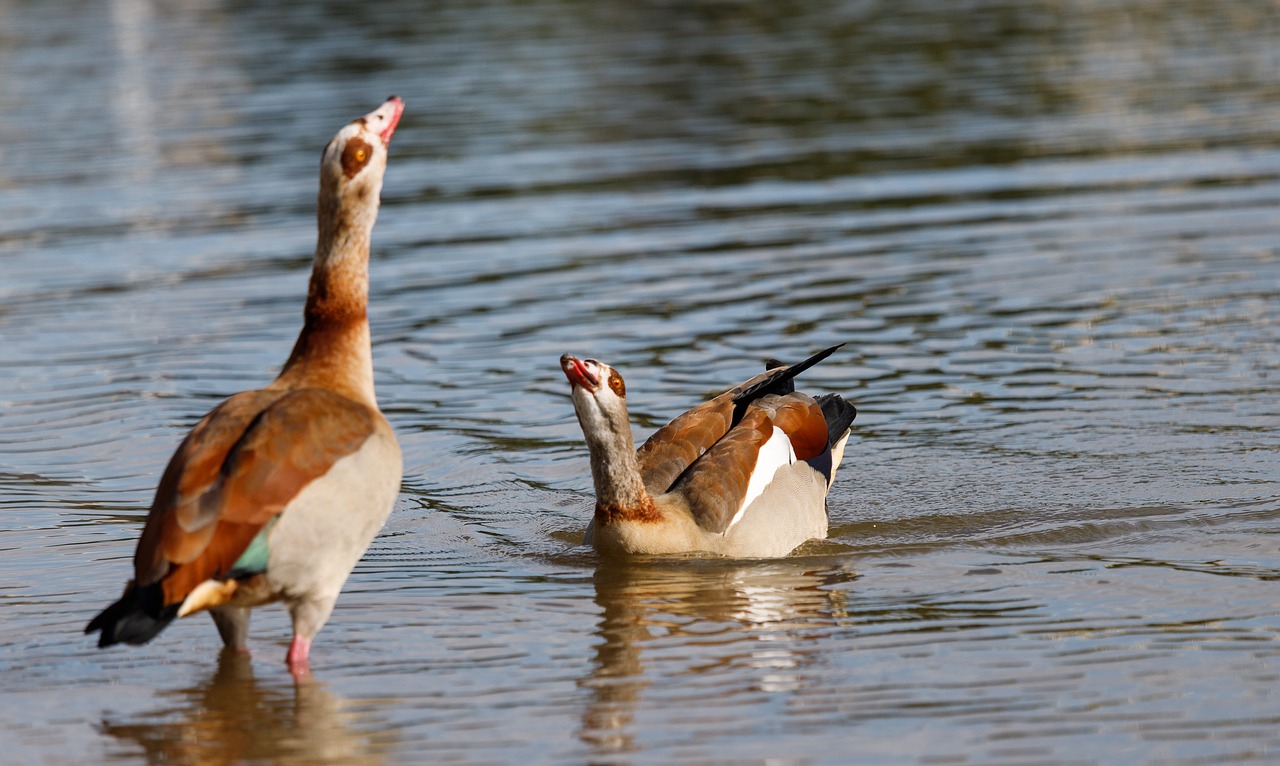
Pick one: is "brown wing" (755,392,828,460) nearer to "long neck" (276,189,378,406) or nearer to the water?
the water

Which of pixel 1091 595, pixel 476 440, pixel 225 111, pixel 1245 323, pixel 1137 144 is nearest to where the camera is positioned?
pixel 1091 595

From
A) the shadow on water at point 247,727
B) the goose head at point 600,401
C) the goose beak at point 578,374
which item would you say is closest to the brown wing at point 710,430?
the goose head at point 600,401

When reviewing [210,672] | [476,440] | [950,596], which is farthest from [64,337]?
[950,596]

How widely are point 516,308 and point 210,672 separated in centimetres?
847

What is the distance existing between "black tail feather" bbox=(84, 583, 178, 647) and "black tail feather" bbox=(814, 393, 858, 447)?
5.28 meters

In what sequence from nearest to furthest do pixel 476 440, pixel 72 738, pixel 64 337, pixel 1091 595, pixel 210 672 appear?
pixel 72 738 → pixel 210 672 → pixel 1091 595 → pixel 476 440 → pixel 64 337

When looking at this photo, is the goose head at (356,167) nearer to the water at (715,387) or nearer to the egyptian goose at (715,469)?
the egyptian goose at (715,469)

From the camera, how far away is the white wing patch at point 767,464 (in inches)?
412

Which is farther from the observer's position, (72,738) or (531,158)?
(531,158)

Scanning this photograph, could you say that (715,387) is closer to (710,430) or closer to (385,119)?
(710,430)

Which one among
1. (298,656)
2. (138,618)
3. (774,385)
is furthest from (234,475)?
(774,385)

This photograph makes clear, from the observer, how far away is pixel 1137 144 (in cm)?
2242

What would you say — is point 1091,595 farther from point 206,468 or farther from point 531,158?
point 531,158

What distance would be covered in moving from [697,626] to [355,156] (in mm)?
2797
